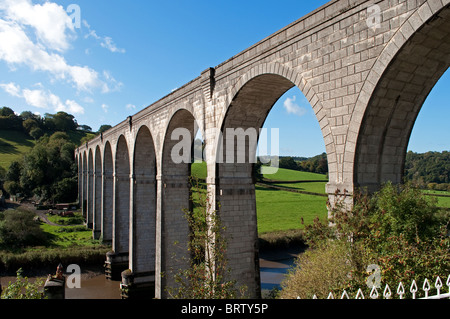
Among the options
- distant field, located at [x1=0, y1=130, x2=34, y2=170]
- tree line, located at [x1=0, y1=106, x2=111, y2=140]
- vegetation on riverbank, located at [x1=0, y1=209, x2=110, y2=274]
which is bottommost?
vegetation on riverbank, located at [x1=0, y1=209, x2=110, y2=274]

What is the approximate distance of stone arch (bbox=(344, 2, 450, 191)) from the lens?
5.00 metres

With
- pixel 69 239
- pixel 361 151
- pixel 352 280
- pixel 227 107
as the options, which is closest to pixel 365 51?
pixel 361 151

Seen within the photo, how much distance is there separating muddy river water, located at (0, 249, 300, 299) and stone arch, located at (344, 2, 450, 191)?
12.7 meters

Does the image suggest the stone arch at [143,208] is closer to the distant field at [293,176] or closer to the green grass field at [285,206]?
the green grass field at [285,206]

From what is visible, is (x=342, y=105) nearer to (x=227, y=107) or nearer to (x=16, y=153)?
(x=227, y=107)

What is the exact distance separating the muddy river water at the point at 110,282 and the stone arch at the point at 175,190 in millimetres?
6706

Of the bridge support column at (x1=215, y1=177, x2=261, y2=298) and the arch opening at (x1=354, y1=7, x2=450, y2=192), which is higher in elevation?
the arch opening at (x1=354, y1=7, x2=450, y2=192)

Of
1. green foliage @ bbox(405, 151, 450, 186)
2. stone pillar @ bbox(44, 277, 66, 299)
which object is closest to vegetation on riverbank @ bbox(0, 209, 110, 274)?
stone pillar @ bbox(44, 277, 66, 299)

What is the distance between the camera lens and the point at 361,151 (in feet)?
19.4

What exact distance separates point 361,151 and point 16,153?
267 ft

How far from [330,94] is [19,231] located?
28979mm

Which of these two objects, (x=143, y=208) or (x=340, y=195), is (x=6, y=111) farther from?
(x=340, y=195)

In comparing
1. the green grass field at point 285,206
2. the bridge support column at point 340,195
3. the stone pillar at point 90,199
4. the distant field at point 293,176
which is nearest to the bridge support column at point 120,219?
the green grass field at point 285,206

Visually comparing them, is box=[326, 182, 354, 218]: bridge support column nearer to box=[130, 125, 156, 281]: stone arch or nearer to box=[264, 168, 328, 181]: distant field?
box=[130, 125, 156, 281]: stone arch
